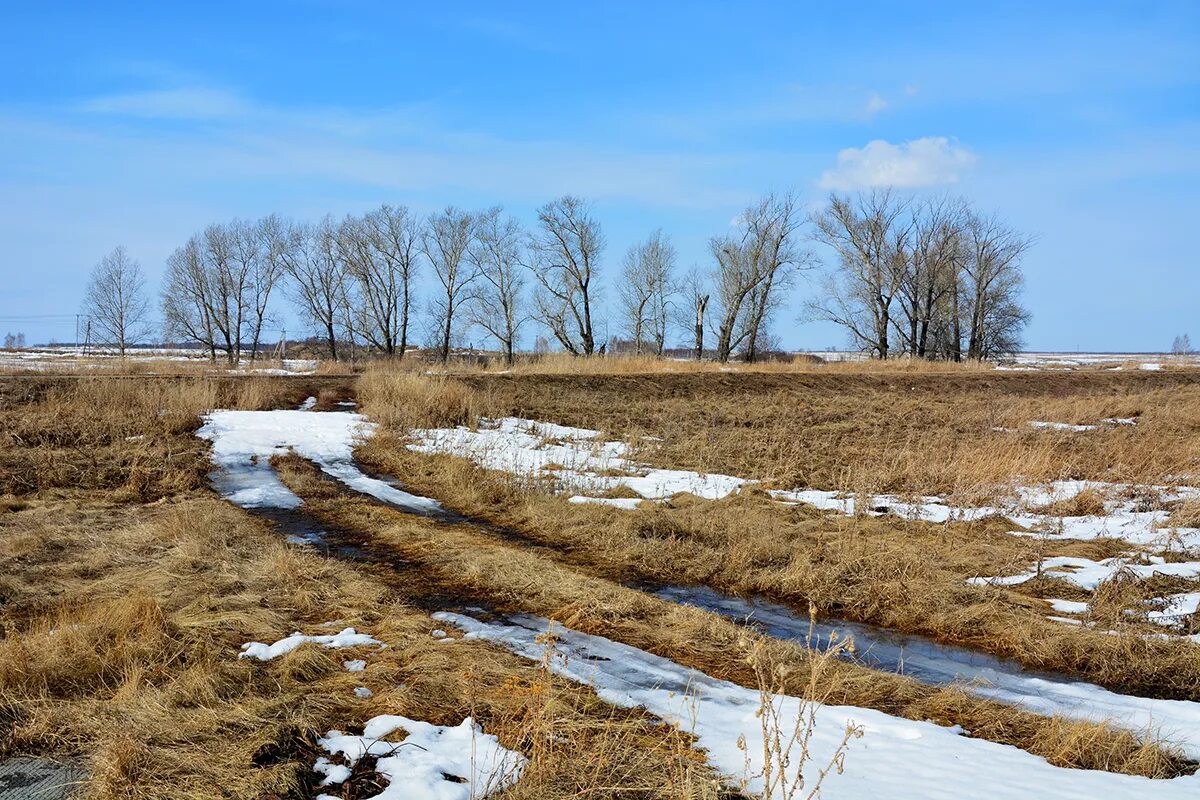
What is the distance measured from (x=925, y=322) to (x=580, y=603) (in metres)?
46.2

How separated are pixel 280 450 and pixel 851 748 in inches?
493

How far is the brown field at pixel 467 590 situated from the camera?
390cm

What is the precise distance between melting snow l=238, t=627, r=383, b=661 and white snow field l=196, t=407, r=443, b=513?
5.24 meters

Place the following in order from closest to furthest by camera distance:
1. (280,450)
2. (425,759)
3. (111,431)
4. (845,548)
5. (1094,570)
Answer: (425,759), (1094,570), (845,548), (111,431), (280,450)

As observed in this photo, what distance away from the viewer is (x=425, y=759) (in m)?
3.80

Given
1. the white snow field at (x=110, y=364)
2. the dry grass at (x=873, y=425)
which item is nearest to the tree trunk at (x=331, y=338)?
the white snow field at (x=110, y=364)

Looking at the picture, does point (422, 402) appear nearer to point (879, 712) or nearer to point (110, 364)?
point (110, 364)

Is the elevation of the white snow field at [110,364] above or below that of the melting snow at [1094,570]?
above

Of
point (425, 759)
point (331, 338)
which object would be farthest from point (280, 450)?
point (331, 338)

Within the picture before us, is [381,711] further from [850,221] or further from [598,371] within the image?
[850,221]

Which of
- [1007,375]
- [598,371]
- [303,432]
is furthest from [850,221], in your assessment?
[303,432]

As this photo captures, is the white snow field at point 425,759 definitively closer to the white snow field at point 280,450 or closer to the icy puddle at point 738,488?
the icy puddle at point 738,488

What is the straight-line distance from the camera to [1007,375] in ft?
117

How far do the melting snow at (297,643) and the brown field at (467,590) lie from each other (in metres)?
0.15
